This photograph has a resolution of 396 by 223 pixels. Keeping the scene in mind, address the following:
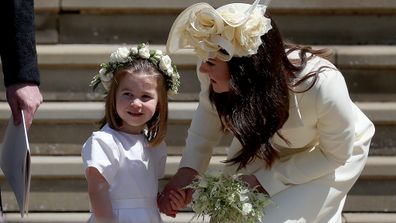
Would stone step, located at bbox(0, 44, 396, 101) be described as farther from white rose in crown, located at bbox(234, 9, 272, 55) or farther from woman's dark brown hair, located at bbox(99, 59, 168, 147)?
white rose in crown, located at bbox(234, 9, 272, 55)

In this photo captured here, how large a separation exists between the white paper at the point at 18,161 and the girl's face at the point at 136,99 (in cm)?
79

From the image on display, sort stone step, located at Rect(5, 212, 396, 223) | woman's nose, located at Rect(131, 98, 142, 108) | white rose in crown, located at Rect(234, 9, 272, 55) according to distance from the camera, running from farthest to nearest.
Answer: stone step, located at Rect(5, 212, 396, 223)
woman's nose, located at Rect(131, 98, 142, 108)
white rose in crown, located at Rect(234, 9, 272, 55)

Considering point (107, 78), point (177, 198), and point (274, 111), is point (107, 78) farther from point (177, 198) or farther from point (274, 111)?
point (274, 111)

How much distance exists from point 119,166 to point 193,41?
64 cm

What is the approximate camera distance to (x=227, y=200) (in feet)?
13.9

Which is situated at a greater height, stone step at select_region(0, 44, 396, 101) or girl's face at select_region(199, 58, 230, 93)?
girl's face at select_region(199, 58, 230, 93)

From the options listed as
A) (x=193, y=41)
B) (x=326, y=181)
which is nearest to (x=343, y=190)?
(x=326, y=181)

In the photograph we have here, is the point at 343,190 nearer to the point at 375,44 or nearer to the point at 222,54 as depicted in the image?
the point at 222,54

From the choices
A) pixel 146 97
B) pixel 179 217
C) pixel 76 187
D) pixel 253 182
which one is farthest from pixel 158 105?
pixel 76 187

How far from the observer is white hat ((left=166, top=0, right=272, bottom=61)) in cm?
410

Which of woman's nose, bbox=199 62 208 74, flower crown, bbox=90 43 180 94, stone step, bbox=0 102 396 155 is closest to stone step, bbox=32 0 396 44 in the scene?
stone step, bbox=0 102 396 155

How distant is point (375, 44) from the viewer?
6.42 m

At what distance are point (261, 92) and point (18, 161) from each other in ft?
3.44

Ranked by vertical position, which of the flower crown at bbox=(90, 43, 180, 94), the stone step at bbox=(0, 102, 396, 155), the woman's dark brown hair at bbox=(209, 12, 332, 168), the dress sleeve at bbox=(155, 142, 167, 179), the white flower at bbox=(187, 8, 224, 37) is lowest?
the stone step at bbox=(0, 102, 396, 155)
